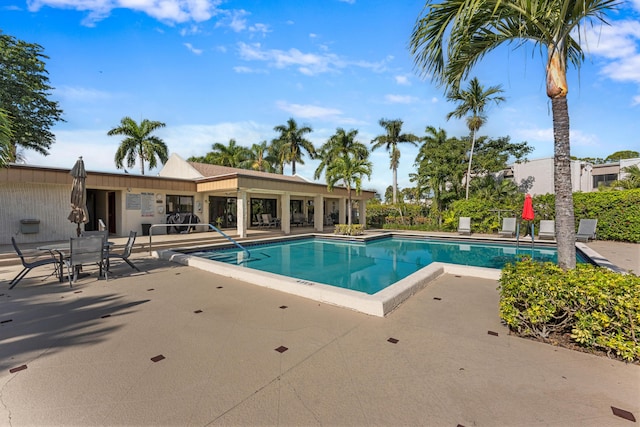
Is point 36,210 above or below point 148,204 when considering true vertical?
below

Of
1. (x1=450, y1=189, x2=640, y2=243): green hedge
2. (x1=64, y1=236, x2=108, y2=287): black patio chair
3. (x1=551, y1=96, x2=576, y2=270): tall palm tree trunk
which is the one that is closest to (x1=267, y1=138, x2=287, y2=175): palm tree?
(x1=450, y1=189, x2=640, y2=243): green hedge

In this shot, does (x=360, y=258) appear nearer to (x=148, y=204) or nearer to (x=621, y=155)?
(x=148, y=204)

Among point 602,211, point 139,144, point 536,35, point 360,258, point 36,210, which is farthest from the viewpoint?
point 139,144

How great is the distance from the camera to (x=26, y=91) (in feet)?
49.5

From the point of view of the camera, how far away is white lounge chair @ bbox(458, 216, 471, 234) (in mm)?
15994

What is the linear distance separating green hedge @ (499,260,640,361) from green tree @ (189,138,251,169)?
29.8m

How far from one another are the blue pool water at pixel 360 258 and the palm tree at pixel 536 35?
393 cm

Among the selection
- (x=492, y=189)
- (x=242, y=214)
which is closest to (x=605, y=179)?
(x=492, y=189)

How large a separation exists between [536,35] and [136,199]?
611 inches

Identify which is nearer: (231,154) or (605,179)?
(605,179)

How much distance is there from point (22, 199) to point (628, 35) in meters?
17.2

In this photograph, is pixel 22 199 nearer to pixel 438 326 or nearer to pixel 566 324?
pixel 438 326

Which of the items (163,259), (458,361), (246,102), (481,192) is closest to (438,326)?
(458,361)

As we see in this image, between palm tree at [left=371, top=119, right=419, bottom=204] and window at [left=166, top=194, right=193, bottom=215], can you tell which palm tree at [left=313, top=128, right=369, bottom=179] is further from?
window at [left=166, top=194, right=193, bottom=215]
